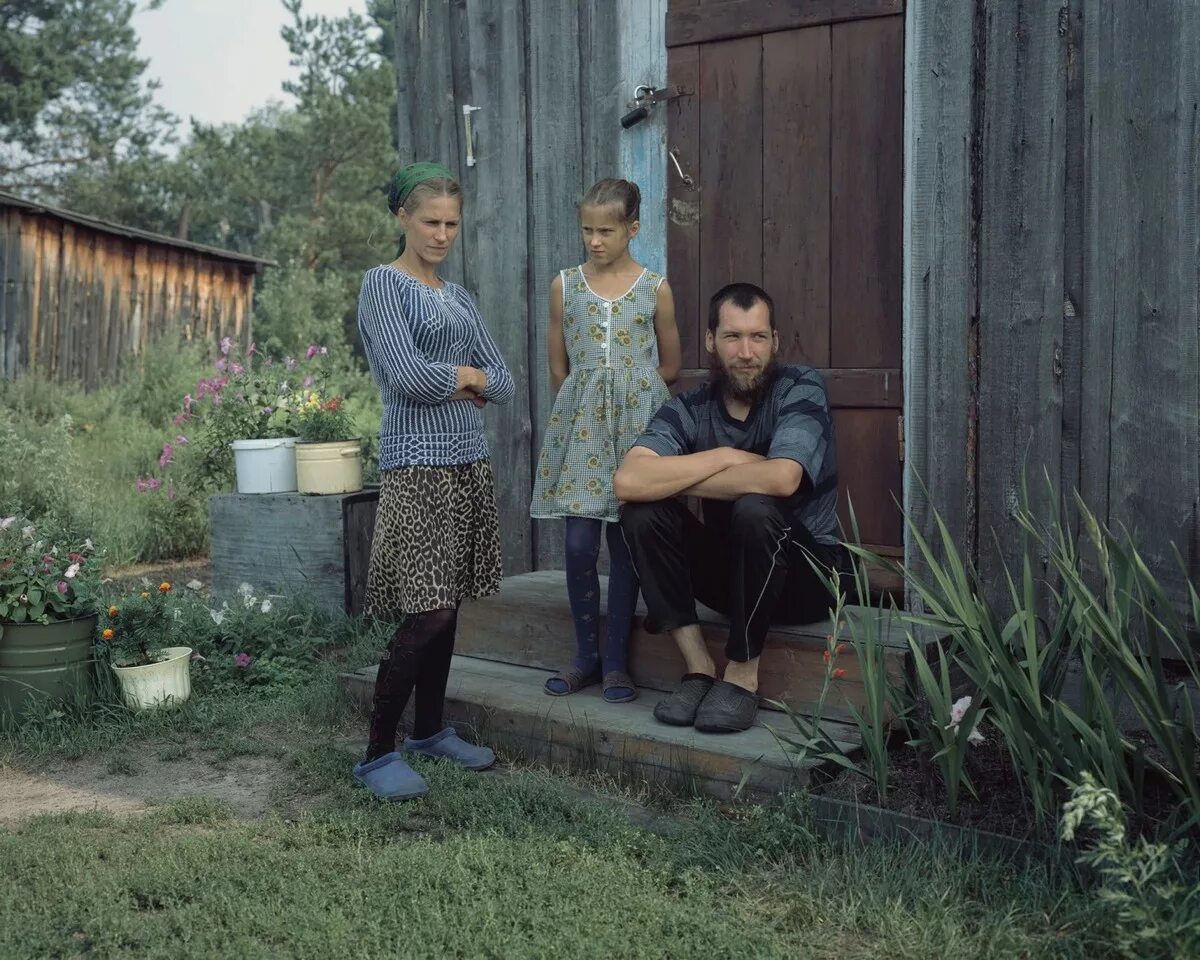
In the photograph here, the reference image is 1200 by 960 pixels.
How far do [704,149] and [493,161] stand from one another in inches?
45.7

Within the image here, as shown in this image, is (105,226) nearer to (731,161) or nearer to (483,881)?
(731,161)

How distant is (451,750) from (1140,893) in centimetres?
223

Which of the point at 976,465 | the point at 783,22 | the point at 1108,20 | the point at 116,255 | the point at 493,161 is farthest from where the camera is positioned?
the point at 116,255

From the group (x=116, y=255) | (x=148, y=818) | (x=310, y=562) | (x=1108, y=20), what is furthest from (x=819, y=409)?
(x=116, y=255)

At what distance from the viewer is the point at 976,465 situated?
4242 millimetres

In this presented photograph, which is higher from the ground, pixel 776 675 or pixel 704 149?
pixel 704 149

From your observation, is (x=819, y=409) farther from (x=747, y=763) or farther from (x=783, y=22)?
(x=783, y=22)

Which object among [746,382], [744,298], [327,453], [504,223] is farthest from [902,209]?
[327,453]

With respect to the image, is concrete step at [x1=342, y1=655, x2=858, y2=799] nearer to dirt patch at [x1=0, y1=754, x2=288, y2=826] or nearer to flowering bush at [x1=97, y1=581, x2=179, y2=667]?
dirt patch at [x1=0, y1=754, x2=288, y2=826]

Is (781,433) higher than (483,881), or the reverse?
(781,433)

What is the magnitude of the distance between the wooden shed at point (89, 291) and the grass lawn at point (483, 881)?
41.2 feet

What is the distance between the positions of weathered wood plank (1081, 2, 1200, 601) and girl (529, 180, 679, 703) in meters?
1.44

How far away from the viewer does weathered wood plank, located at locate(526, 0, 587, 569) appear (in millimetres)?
5359

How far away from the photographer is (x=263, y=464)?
620 centimetres
